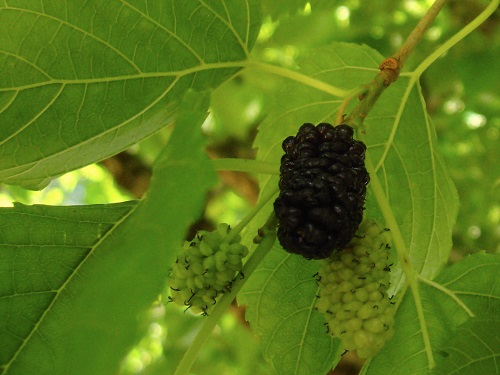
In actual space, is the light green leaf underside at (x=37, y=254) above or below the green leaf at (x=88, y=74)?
below

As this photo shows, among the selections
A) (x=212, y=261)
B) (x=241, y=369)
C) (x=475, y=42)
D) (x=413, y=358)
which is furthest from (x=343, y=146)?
(x=241, y=369)

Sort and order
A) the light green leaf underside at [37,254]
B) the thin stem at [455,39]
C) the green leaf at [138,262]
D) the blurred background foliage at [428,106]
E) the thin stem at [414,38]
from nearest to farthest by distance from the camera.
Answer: the green leaf at [138,262] < the light green leaf underside at [37,254] < the thin stem at [414,38] < the thin stem at [455,39] < the blurred background foliage at [428,106]

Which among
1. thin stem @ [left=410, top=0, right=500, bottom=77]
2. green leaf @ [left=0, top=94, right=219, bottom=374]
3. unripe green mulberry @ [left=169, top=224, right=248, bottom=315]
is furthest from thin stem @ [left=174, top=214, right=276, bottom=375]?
thin stem @ [left=410, top=0, right=500, bottom=77]

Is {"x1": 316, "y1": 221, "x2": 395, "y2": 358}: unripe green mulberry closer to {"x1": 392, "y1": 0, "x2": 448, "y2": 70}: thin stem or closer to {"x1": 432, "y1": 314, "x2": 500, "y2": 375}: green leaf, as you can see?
{"x1": 432, "y1": 314, "x2": 500, "y2": 375}: green leaf

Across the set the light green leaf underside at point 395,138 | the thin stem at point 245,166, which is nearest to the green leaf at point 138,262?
the thin stem at point 245,166

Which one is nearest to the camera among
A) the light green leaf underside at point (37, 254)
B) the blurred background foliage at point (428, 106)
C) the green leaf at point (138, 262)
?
the green leaf at point (138, 262)

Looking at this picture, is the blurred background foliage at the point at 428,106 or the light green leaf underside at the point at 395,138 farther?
the blurred background foliage at the point at 428,106

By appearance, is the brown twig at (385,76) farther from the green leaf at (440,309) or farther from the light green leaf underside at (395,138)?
the green leaf at (440,309)
